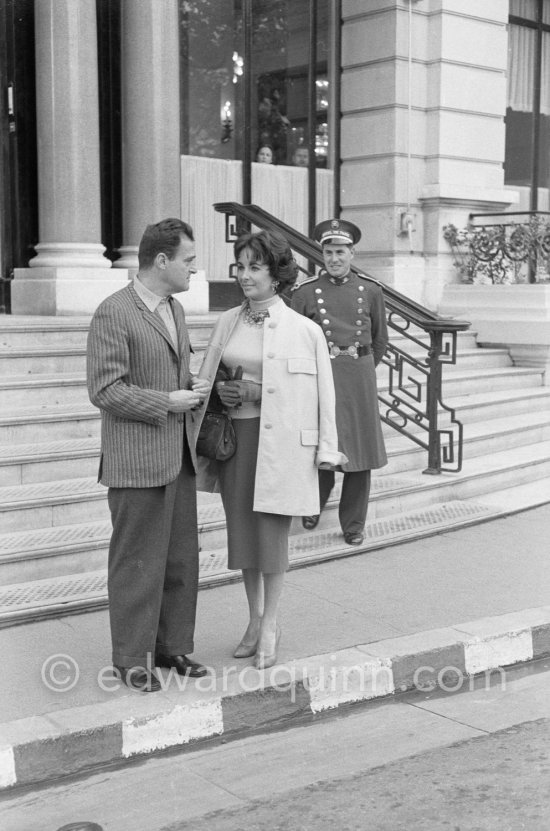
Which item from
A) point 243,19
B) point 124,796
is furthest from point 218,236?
point 124,796

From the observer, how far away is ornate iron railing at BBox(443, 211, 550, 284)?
13.3m

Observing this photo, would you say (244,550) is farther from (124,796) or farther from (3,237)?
(3,237)

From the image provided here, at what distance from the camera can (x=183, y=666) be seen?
508cm

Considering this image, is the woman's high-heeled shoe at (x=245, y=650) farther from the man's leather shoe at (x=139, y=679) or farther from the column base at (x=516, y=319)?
the column base at (x=516, y=319)

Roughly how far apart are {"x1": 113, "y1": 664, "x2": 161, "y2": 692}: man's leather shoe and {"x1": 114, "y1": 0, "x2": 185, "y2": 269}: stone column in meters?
6.51

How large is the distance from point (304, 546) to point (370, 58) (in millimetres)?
8170

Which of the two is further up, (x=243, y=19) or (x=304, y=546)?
(x=243, y=19)

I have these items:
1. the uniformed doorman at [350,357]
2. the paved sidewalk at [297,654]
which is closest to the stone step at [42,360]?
the uniformed doorman at [350,357]

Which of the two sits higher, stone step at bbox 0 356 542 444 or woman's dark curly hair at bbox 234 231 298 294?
woman's dark curly hair at bbox 234 231 298 294

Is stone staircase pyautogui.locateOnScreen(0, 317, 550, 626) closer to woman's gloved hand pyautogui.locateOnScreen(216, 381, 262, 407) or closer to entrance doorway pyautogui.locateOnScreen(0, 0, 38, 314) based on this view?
entrance doorway pyautogui.locateOnScreen(0, 0, 38, 314)

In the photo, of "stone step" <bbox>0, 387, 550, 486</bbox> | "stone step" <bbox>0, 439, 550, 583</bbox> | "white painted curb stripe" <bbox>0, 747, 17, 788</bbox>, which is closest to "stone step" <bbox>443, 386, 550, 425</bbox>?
"stone step" <bbox>0, 387, 550, 486</bbox>

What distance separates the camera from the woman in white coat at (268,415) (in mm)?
5113

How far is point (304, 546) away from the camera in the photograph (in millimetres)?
7422

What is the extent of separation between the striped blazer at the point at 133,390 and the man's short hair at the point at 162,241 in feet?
0.51
